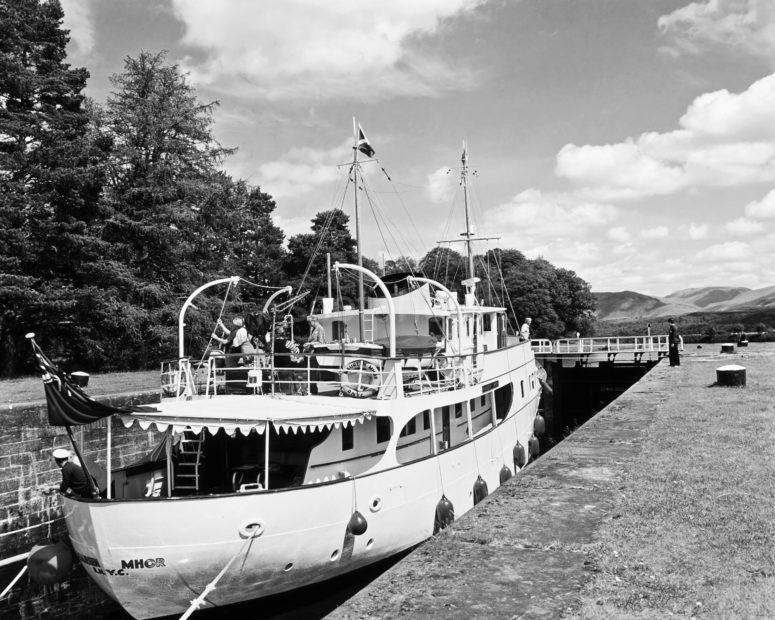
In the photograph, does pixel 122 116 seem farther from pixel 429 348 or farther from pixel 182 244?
pixel 429 348

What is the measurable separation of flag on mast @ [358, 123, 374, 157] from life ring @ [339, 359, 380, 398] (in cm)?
852

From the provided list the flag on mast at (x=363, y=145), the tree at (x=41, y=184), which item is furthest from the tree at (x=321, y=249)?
the flag on mast at (x=363, y=145)

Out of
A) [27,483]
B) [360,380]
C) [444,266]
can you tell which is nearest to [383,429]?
[360,380]

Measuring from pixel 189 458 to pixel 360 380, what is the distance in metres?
3.93

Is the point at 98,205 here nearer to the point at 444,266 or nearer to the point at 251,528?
the point at 251,528

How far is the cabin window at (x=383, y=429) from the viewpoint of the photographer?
1252 cm

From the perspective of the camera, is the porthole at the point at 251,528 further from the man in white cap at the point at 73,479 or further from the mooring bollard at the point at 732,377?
the mooring bollard at the point at 732,377

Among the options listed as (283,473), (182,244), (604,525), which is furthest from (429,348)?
(182,244)

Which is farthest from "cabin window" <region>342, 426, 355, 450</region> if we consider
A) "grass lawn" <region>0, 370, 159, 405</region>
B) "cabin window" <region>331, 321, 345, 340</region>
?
"grass lawn" <region>0, 370, 159, 405</region>

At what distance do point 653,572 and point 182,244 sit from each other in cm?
3030

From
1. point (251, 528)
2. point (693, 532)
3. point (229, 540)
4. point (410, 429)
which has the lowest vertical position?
point (229, 540)

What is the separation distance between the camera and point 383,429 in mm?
12625

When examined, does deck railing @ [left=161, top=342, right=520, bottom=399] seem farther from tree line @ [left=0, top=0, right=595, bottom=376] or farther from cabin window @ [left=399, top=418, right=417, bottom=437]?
tree line @ [left=0, top=0, right=595, bottom=376]

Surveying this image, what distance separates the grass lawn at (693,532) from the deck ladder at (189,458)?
7.60m
